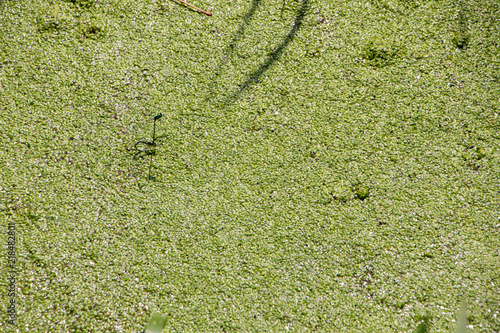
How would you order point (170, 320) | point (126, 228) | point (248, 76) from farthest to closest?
point (248, 76), point (126, 228), point (170, 320)

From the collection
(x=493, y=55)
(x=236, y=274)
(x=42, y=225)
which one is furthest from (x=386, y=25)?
(x=42, y=225)

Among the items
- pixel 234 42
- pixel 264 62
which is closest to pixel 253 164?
pixel 264 62

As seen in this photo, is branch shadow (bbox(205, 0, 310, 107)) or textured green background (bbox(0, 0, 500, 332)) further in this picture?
branch shadow (bbox(205, 0, 310, 107))

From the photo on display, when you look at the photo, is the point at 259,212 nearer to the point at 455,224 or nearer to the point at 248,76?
the point at 248,76

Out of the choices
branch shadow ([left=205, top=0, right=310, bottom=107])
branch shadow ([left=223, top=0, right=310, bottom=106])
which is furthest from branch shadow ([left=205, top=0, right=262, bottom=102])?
branch shadow ([left=223, top=0, right=310, bottom=106])

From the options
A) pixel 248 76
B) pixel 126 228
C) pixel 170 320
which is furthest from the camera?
pixel 248 76

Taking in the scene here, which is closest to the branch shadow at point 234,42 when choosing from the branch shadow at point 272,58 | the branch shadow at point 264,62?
the branch shadow at point 264,62

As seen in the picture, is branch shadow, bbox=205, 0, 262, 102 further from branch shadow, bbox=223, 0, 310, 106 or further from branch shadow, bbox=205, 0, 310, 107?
branch shadow, bbox=223, 0, 310, 106

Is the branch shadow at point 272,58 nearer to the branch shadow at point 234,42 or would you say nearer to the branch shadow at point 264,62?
the branch shadow at point 264,62

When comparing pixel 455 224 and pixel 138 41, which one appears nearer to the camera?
pixel 455 224
